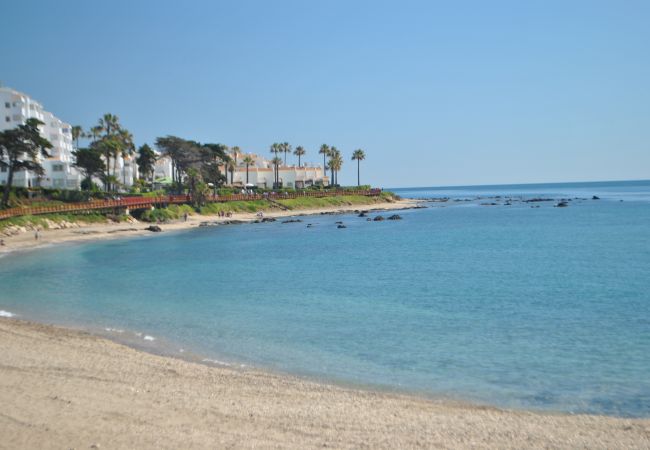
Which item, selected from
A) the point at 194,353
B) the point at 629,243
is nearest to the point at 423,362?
the point at 194,353

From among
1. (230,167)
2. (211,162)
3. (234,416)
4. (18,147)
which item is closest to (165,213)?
(18,147)

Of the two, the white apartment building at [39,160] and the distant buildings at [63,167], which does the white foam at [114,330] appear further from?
the white apartment building at [39,160]

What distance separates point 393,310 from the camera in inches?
927

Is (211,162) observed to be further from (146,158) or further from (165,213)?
(165,213)

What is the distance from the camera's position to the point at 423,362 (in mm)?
15859

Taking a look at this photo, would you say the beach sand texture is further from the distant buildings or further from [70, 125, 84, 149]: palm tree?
[70, 125, 84, 149]: palm tree

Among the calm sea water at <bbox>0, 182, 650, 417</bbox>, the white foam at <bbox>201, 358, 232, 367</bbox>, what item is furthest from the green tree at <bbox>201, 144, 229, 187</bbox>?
the white foam at <bbox>201, 358, 232, 367</bbox>

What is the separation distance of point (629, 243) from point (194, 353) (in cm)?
4604

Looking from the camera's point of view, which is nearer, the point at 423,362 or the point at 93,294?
the point at 423,362

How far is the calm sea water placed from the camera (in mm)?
14656

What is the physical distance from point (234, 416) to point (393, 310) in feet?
44.7

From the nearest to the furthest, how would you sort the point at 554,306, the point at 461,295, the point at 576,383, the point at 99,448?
the point at 99,448
the point at 576,383
the point at 554,306
the point at 461,295

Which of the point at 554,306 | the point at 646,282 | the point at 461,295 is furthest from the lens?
the point at 646,282

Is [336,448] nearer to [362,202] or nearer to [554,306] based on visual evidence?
[554,306]
